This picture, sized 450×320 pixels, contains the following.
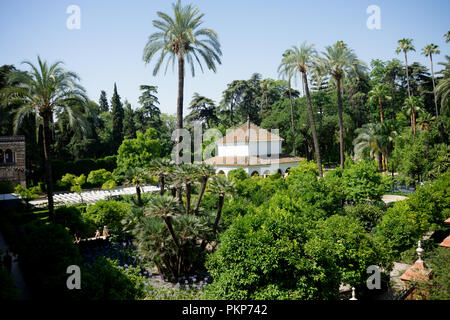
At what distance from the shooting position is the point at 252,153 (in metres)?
39.2

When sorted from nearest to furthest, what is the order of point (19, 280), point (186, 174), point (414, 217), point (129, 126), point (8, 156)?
point (19, 280), point (186, 174), point (414, 217), point (8, 156), point (129, 126)

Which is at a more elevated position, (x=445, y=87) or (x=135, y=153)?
(x=445, y=87)

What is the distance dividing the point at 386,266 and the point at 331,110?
45.4 m

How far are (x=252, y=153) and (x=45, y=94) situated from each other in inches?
1084

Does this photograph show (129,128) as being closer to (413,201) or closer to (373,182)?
(373,182)

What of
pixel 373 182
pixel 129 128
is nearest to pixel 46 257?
pixel 373 182

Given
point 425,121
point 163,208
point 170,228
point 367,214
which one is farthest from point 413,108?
point 163,208

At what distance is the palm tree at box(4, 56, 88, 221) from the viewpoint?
14062 millimetres

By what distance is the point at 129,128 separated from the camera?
50.9m

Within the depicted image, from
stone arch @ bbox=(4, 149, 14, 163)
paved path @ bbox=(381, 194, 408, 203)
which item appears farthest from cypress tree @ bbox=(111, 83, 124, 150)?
paved path @ bbox=(381, 194, 408, 203)

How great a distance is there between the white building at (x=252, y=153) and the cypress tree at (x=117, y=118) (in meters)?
20.1

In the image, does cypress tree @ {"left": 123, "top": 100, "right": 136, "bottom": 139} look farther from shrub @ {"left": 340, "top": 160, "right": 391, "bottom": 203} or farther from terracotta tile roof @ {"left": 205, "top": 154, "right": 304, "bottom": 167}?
shrub @ {"left": 340, "top": 160, "right": 391, "bottom": 203}

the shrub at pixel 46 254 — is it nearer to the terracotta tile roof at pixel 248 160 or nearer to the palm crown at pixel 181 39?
the palm crown at pixel 181 39

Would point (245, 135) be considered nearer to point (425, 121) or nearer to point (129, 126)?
point (129, 126)
